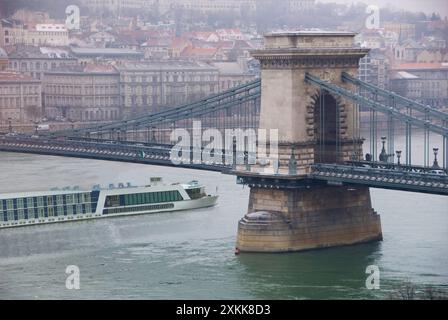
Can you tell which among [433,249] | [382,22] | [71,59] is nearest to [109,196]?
[433,249]

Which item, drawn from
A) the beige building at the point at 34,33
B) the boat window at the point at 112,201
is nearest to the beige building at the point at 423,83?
the beige building at the point at 34,33

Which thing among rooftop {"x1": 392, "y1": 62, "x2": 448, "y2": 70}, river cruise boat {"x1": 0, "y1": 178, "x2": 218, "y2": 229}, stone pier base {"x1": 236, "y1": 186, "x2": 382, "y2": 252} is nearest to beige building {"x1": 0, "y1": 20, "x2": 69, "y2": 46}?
rooftop {"x1": 392, "y1": 62, "x2": 448, "y2": 70}

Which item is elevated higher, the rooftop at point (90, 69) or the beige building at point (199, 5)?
Result: the beige building at point (199, 5)

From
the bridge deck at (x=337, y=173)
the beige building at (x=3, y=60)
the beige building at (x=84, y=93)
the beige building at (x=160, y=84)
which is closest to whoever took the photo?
the bridge deck at (x=337, y=173)

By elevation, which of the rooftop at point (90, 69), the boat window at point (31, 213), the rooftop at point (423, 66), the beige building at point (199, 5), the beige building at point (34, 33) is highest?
the beige building at point (199, 5)

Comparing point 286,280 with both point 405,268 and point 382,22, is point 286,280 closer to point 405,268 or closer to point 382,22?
point 405,268

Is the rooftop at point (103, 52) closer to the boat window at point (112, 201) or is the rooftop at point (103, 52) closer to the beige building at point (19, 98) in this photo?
the beige building at point (19, 98)
